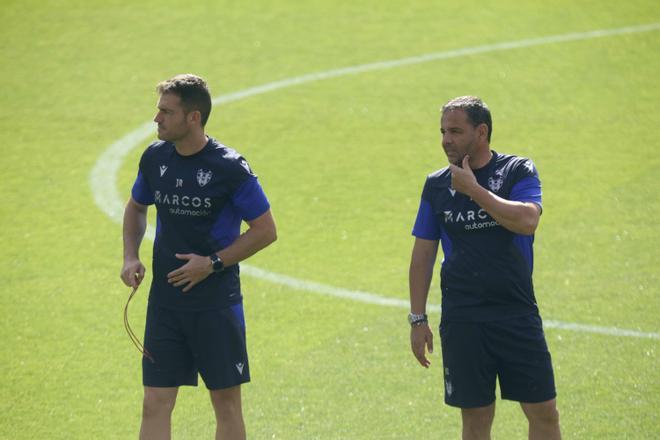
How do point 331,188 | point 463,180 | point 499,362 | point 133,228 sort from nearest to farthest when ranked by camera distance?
point 463,180
point 499,362
point 133,228
point 331,188

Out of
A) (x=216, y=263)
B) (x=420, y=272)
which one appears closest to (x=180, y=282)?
(x=216, y=263)

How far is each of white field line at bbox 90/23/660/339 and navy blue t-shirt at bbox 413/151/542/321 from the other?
2.89m

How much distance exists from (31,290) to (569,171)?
5.37 meters


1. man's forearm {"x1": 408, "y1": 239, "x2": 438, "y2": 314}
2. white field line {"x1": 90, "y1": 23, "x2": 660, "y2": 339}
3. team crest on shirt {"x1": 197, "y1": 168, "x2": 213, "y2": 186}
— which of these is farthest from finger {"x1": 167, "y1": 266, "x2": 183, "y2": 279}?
white field line {"x1": 90, "y1": 23, "x2": 660, "y2": 339}

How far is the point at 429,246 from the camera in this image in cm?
561

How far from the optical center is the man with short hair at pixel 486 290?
5.37 meters

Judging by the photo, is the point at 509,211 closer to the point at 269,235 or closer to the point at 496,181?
the point at 496,181

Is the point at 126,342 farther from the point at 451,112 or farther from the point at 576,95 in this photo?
the point at 576,95

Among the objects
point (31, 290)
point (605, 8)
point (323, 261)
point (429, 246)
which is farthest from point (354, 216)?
point (605, 8)

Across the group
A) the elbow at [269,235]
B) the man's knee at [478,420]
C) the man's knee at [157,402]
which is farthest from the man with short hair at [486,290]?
the man's knee at [157,402]

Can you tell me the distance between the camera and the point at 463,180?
16.8ft

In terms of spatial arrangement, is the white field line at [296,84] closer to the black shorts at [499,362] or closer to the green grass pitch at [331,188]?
the green grass pitch at [331,188]

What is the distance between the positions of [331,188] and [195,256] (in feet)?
18.2

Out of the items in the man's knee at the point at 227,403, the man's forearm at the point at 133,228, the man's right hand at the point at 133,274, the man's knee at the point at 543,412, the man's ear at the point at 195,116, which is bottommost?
the man's knee at the point at 227,403
